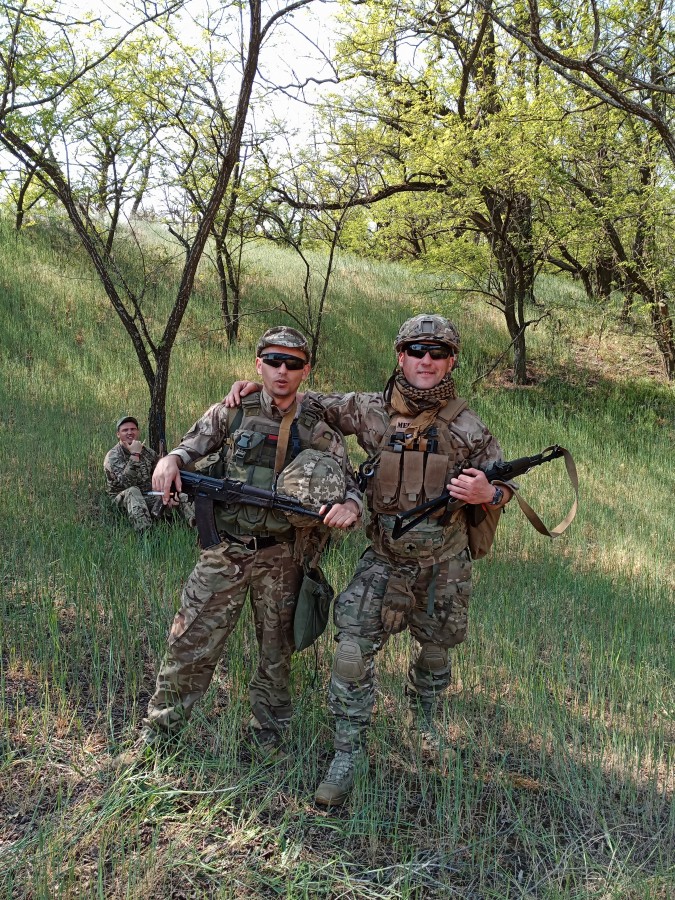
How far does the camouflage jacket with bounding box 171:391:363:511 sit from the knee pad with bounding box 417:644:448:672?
2.83 ft

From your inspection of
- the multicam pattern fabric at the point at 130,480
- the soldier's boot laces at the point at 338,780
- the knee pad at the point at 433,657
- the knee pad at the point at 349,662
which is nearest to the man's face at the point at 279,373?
the knee pad at the point at 349,662

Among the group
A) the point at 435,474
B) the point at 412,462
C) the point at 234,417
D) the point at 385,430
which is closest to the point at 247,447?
the point at 234,417

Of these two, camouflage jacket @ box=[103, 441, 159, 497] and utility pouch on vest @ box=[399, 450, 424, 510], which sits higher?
utility pouch on vest @ box=[399, 450, 424, 510]

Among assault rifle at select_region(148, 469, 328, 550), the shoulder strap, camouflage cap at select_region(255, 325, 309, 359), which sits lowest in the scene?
assault rifle at select_region(148, 469, 328, 550)

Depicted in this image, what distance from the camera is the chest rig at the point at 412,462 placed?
3.15m

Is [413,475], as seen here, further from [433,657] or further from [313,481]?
[433,657]

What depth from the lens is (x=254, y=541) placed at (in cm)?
308

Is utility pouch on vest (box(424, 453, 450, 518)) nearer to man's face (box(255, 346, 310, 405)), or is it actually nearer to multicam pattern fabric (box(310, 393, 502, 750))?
multicam pattern fabric (box(310, 393, 502, 750))

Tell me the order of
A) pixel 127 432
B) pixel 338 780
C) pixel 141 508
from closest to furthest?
pixel 338 780 < pixel 141 508 < pixel 127 432

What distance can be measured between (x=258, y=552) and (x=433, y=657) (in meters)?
1.00

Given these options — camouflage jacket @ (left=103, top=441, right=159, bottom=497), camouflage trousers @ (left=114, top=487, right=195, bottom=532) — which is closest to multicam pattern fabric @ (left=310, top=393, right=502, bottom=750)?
camouflage trousers @ (left=114, top=487, right=195, bottom=532)

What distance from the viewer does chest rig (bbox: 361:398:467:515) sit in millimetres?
3146

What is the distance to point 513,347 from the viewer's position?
1405 cm

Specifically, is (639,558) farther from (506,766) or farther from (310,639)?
(310,639)
